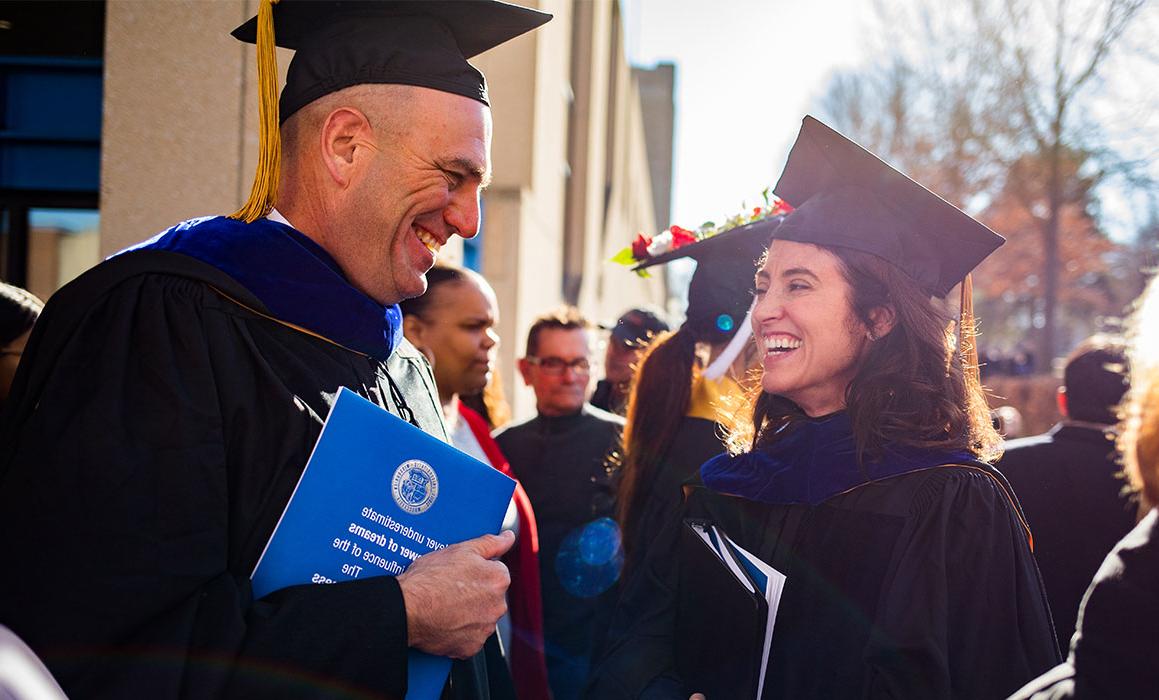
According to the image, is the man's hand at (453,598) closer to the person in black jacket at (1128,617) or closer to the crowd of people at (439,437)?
the crowd of people at (439,437)

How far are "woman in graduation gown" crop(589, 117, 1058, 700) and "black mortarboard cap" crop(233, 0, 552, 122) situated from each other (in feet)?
2.94

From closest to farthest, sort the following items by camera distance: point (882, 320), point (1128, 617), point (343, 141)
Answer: point (1128, 617) → point (343, 141) → point (882, 320)

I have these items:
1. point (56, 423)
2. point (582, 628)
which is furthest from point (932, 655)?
point (582, 628)

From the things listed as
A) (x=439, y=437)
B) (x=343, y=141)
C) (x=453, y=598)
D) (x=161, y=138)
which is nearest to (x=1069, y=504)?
(x=439, y=437)

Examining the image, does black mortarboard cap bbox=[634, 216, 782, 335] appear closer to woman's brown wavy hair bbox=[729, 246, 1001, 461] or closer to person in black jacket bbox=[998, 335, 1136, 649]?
woman's brown wavy hair bbox=[729, 246, 1001, 461]

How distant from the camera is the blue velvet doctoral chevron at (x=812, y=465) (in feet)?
6.58

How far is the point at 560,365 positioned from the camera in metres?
4.47

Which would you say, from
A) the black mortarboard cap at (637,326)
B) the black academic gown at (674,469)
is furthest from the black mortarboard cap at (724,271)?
the black mortarboard cap at (637,326)

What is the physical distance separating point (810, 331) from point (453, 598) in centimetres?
108

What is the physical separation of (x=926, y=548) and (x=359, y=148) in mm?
1393

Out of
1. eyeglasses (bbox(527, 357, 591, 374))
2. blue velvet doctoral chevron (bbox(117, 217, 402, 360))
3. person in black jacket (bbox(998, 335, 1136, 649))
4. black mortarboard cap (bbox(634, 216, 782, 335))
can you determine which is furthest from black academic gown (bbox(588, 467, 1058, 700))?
eyeglasses (bbox(527, 357, 591, 374))

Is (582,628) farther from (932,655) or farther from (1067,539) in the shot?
(932,655)

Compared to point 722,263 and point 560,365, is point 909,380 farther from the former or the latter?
point 560,365

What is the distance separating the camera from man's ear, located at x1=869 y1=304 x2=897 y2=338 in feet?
7.28
